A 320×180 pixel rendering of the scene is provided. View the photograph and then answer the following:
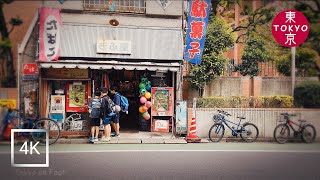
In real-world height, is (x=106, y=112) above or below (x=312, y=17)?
below

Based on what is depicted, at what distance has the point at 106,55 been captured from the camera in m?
12.2

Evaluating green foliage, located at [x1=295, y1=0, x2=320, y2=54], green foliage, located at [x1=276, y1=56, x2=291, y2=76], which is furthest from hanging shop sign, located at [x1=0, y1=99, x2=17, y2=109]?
green foliage, located at [x1=276, y1=56, x2=291, y2=76]

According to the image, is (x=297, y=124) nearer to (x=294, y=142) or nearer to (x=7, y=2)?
(x=294, y=142)

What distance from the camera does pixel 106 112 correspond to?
1104 centimetres

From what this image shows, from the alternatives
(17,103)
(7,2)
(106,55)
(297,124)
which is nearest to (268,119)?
(297,124)

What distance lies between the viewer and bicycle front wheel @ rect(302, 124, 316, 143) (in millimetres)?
11430

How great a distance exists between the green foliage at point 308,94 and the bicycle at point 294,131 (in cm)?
100

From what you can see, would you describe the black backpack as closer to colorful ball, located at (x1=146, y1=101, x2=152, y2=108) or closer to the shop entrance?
the shop entrance

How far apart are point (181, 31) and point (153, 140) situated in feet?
15.0

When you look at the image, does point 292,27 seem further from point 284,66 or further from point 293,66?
point 284,66

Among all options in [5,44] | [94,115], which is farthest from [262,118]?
[5,44]

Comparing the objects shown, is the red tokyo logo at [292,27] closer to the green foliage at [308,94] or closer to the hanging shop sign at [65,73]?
the green foliage at [308,94]

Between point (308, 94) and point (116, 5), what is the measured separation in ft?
27.2

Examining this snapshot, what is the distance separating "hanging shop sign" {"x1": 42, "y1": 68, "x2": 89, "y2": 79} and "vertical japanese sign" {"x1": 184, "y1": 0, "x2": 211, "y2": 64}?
411cm
